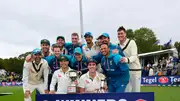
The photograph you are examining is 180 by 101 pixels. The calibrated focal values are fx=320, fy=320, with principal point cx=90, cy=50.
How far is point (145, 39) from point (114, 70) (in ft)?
290

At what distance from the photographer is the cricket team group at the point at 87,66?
24.8 feet

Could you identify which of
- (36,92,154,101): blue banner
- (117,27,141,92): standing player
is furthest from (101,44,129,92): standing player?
(36,92,154,101): blue banner

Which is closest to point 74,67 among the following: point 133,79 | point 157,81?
point 133,79

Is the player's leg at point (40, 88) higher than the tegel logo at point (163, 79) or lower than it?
higher

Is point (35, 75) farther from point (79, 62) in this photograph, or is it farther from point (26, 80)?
point (79, 62)

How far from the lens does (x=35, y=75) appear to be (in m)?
9.08

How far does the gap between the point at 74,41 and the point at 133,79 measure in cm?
213

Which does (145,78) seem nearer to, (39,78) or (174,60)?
(174,60)

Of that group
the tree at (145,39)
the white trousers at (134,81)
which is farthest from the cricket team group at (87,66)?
the tree at (145,39)

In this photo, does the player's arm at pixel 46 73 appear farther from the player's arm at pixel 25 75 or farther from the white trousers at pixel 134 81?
the white trousers at pixel 134 81

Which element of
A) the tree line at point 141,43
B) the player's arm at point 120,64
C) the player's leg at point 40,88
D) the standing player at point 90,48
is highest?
the tree line at point 141,43

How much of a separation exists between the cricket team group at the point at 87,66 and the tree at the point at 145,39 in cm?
7758

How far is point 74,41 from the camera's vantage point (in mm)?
9461

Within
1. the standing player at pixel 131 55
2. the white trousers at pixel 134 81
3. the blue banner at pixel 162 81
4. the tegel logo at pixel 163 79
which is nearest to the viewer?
the standing player at pixel 131 55
